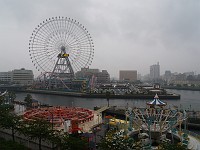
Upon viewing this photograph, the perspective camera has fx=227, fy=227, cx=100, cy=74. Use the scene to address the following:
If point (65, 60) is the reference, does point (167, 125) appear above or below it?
below

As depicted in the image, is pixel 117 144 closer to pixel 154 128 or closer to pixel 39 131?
pixel 39 131

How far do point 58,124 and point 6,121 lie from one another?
5482mm

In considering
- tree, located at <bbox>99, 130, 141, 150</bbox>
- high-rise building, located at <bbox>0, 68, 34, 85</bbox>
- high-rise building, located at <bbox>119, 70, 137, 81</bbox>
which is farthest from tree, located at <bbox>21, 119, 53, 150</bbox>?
high-rise building, located at <bbox>119, 70, 137, 81</bbox>

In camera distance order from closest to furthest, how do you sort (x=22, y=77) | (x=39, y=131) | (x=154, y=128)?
1. (x=39, y=131)
2. (x=154, y=128)
3. (x=22, y=77)

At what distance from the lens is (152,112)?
812 inches

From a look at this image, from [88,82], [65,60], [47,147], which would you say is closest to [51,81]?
[88,82]

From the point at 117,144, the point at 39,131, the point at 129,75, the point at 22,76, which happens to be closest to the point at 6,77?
the point at 22,76

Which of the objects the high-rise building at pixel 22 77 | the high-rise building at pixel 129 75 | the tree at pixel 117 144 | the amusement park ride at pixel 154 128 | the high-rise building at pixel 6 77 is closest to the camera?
the tree at pixel 117 144

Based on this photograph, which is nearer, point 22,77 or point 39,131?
point 39,131

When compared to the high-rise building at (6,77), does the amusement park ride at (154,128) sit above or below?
below

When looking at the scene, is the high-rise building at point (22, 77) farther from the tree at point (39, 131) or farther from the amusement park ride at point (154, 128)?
the tree at point (39, 131)

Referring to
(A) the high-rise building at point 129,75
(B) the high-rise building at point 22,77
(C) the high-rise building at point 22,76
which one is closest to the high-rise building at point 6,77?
(B) the high-rise building at point 22,77

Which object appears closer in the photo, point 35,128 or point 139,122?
point 35,128

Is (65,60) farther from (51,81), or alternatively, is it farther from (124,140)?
(124,140)
